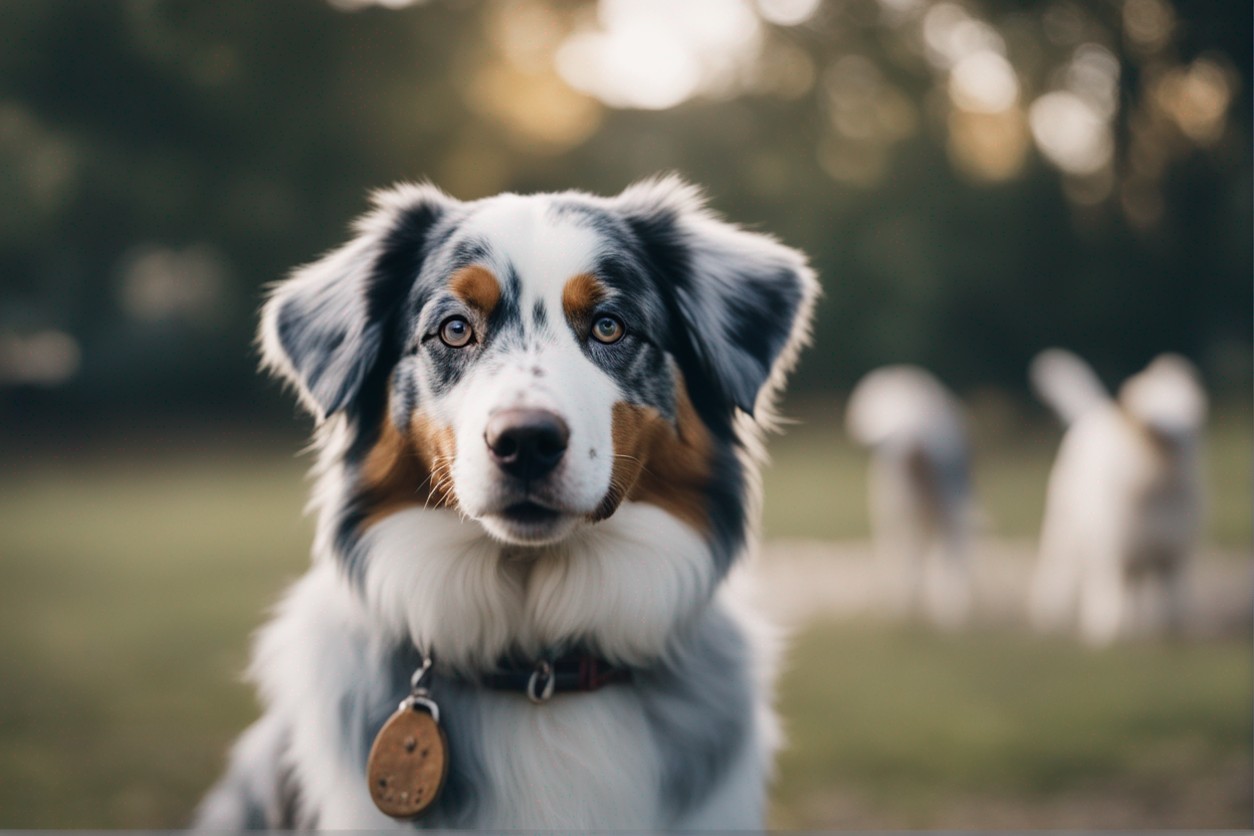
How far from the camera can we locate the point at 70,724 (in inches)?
92.0

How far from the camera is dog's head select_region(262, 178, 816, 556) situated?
3.73ft

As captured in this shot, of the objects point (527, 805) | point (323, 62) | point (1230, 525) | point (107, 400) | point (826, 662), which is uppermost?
point (323, 62)

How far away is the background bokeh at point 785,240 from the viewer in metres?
2.33

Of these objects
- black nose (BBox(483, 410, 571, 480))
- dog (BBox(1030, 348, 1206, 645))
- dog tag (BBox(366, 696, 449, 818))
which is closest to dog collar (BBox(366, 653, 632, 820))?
dog tag (BBox(366, 696, 449, 818))

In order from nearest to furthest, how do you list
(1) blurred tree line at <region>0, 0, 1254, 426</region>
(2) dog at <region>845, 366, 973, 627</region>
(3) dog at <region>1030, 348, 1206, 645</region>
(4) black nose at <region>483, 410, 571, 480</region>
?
(4) black nose at <region>483, 410, 571, 480</region> < (1) blurred tree line at <region>0, 0, 1254, 426</region> < (3) dog at <region>1030, 348, 1206, 645</region> < (2) dog at <region>845, 366, 973, 627</region>

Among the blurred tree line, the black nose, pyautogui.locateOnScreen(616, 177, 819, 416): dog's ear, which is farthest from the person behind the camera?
the blurred tree line

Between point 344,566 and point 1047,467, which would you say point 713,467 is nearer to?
point 344,566

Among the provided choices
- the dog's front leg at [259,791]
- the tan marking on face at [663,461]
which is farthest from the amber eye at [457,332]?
the dog's front leg at [259,791]

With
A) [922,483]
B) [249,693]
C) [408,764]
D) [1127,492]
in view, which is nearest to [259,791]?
[408,764]

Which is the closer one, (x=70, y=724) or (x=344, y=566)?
(x=344, y=566)

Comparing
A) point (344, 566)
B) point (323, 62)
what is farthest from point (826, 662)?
point (323, 62)

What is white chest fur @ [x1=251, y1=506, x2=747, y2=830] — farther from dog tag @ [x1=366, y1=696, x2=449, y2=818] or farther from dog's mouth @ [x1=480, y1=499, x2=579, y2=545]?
dog's mouth @ [x1=480, y1=499, x2=579, y2=545]

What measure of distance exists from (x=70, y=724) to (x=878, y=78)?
117 inches

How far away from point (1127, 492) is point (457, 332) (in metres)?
2.33
